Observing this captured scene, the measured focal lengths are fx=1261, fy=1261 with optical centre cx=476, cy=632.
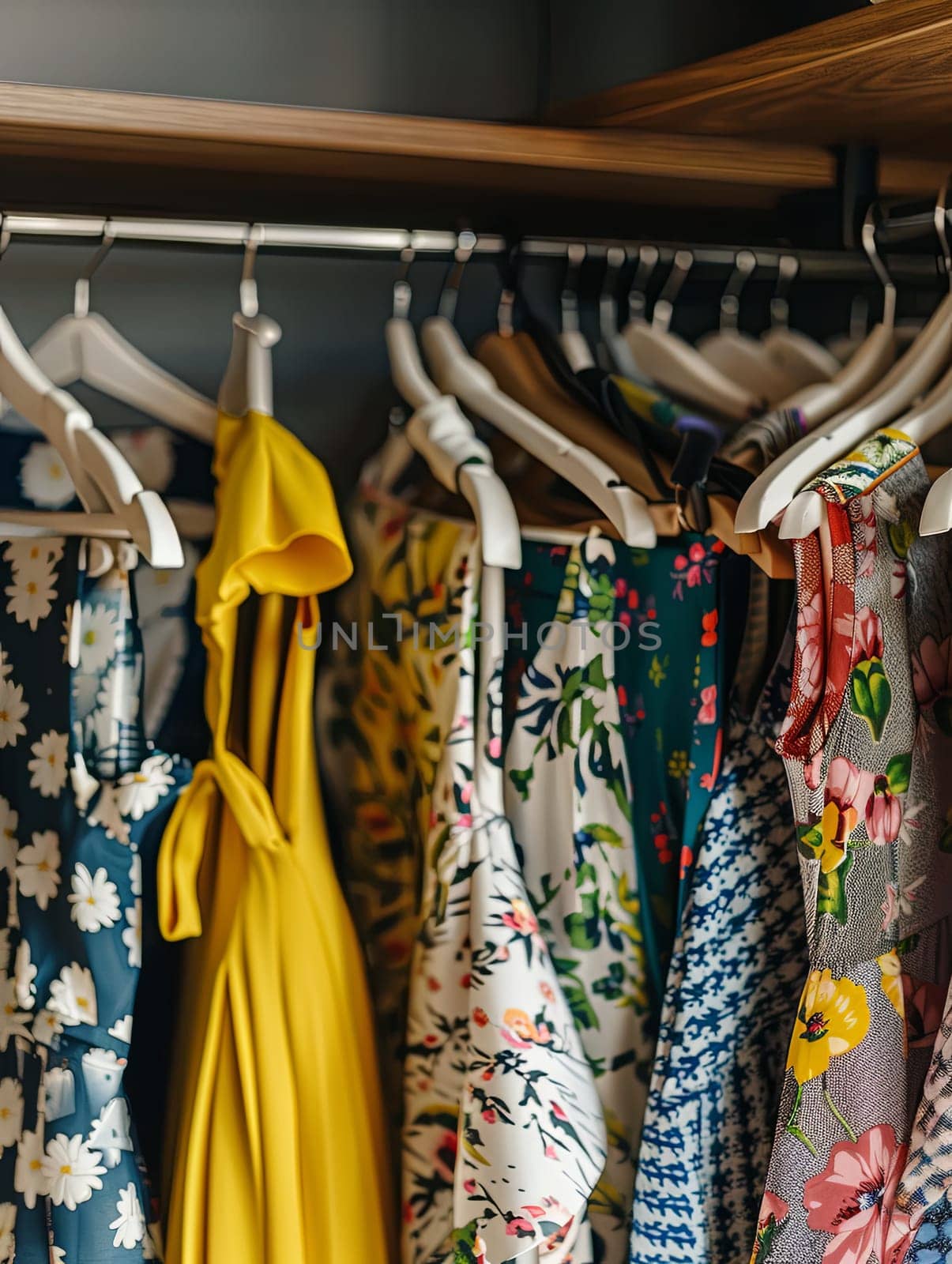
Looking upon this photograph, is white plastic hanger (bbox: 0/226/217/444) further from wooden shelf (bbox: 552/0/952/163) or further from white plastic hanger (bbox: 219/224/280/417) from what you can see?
wooden shelf (bbox: 552/0/952/163)

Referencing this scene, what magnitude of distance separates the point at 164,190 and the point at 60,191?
83 millimetres

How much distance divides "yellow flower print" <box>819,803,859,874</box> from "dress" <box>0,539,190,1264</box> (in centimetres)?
43

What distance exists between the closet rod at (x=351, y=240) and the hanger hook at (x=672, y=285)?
0.01 m

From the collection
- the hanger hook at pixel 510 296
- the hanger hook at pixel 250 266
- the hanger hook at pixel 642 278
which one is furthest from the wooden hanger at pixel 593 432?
the hanger hook at pixel 250 266

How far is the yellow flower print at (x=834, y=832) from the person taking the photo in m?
0.81

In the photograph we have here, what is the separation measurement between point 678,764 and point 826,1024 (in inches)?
7.8

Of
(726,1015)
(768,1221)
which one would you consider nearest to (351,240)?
(726,1015)

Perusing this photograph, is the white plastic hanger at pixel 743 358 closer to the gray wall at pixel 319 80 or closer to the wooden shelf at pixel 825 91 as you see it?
the wooden shelf at pixel 825 91

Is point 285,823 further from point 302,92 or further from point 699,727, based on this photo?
point 302,92

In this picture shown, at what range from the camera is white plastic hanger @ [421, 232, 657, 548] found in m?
0.84

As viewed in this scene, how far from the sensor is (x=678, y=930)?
35.3 inches

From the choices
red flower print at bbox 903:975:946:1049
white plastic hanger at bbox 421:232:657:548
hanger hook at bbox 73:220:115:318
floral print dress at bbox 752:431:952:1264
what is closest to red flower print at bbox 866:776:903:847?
floral print dress at bbox 752:431:952:1264

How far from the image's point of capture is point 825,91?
924mm

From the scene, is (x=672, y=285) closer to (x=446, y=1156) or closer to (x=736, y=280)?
(x=736, y=280)
